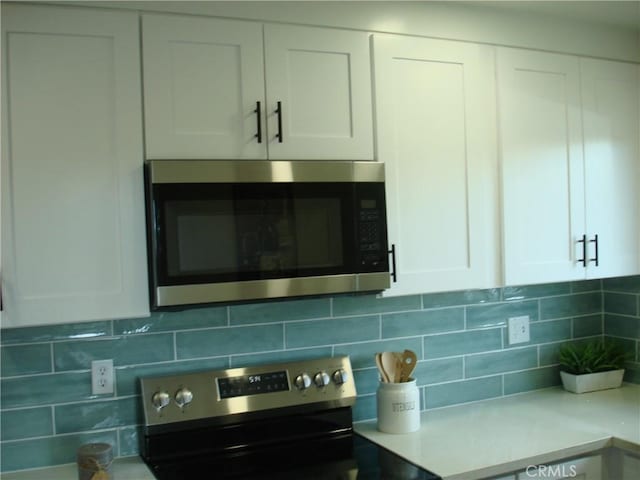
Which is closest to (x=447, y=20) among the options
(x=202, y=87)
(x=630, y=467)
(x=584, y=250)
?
(x=202, y=87)

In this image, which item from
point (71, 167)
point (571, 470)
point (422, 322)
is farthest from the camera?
point (422, 322)

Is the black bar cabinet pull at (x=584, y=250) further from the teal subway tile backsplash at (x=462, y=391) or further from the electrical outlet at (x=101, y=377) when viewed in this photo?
the electrical outlet at (x=101, y=377)

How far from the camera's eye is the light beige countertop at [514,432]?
1.89 m

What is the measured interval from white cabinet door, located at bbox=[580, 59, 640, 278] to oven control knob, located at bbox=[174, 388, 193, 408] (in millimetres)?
1478

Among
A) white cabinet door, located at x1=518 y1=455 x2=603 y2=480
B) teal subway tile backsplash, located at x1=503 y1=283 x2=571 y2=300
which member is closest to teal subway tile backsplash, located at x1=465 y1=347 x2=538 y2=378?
teal subway tile backsplash, located at x1=503 y1=283 x2=571 y2=300

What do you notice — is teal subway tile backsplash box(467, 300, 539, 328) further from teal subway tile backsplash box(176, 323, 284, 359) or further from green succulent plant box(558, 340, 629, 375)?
teal subway tile backsplash box(176, 323, 284, 359)

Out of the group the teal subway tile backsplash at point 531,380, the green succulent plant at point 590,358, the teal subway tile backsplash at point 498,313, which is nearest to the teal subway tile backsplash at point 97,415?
the teal subway tile backsplash at point 498,313

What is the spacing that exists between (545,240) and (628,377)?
911mm

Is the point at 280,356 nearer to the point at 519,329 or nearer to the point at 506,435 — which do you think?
the point at 506,435

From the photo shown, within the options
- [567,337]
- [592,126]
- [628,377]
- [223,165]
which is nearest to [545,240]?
[592,126]

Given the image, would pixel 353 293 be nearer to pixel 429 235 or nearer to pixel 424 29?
pixel 429 235

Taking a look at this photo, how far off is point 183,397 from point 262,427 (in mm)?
279

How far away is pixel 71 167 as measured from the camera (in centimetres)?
168

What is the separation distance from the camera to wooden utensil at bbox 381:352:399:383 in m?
2.18
